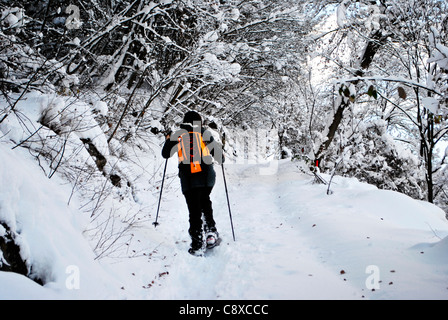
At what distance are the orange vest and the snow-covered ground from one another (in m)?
1.31

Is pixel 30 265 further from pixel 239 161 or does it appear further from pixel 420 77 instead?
pixel 239 161

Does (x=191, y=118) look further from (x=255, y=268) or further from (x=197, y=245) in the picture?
(x=255, y=268)

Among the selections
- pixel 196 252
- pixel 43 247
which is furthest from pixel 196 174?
pixel 43 247

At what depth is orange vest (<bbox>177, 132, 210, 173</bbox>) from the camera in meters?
3.96

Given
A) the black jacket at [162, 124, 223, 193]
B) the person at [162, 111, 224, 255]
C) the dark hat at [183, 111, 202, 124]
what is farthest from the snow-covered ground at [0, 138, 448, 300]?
the dark hat at [183, 111, 202, 124]

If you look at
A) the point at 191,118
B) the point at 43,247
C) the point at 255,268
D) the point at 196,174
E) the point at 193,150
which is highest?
the point at 191,118

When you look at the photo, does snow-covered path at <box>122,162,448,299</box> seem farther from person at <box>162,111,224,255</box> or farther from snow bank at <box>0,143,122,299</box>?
snow bank at <box>0,143,122,299</box>

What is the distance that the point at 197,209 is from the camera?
4008 millimetres

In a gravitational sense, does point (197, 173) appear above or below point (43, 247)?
above

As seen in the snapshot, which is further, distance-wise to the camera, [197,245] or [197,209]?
[197,209]

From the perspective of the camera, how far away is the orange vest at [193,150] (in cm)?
396

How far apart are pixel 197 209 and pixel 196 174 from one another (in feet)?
1.83

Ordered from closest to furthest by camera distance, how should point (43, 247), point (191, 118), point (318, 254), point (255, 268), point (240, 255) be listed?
point (43, 247)
point (255, 268)
point (318, 254)
point (240, 255)
point (191, 118)

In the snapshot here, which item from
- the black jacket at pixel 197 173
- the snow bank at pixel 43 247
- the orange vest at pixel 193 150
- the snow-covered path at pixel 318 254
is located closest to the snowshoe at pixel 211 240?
the snow-covered path at pixel 318 254
